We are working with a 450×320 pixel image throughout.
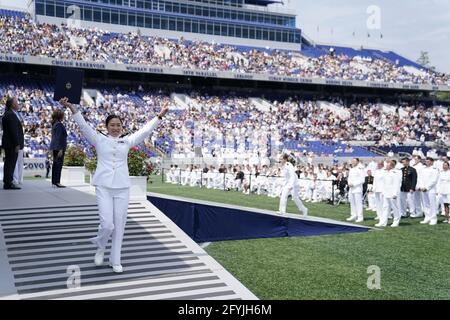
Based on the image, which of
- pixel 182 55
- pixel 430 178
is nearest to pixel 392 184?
pixel 430 178

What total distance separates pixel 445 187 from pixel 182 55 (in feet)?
131

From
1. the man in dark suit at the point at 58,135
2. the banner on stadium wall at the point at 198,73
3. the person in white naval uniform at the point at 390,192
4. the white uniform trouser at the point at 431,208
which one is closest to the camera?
the man in dark suit at the point at 58,135

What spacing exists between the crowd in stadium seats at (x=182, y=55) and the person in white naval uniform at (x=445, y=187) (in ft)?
119

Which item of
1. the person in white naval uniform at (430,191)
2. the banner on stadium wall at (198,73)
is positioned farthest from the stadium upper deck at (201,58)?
the person in white naval uniform at (430,191)

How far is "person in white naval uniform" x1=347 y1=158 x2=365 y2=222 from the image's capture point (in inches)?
597

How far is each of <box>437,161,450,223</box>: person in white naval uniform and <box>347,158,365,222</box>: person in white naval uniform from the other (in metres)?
2.45

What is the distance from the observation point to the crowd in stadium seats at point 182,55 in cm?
4515

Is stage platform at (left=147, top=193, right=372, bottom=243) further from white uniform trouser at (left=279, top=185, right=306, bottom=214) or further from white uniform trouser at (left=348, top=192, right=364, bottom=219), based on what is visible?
white uniform trouser at (left=348, top=192, right=364, bottom=219)

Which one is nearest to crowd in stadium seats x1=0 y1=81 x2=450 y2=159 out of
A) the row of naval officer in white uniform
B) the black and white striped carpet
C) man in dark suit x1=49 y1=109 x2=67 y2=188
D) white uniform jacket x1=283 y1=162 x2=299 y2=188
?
the row of naval officer in white uniform

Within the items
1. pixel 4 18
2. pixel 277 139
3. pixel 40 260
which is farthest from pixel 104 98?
pixel 40 260

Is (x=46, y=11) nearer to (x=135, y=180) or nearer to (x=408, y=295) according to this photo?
(x=135, y=180)

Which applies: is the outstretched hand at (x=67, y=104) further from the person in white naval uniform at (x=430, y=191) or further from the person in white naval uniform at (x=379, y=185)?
the person in white naval uniform at (x=430, y=191)

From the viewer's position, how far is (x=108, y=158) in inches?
271

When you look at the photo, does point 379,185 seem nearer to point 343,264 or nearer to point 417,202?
point 417,202
